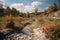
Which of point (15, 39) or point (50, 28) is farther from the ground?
point (50, 28)

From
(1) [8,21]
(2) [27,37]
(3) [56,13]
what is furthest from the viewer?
(3) [56,13]

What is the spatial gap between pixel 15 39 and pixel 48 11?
26.7 meters

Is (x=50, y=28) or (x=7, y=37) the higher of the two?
(x=50, y=28)

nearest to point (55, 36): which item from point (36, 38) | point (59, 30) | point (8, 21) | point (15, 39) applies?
point (59, 30)

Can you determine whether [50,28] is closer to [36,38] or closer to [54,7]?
[36,38]

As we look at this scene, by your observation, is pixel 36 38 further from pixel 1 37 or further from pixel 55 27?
pixel 1 37

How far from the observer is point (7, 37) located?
9875 millimetres

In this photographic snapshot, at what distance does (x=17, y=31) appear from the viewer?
35.7 feet

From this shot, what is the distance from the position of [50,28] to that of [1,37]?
3450 mm

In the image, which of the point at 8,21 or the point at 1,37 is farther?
the point at 8,21

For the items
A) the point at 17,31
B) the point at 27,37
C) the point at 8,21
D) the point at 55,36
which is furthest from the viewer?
the point at 8,21

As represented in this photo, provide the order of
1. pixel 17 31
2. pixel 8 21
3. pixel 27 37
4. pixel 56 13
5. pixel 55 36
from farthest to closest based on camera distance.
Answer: pixel 56 13 < pixel 8 21 < pixel 17 31 < pixel 27 37 < pixel 55 36

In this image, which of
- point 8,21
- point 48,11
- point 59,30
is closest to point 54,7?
point 48,11

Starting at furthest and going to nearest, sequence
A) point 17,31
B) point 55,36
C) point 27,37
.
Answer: point 17,31 → point 27,37 → point 55,36
